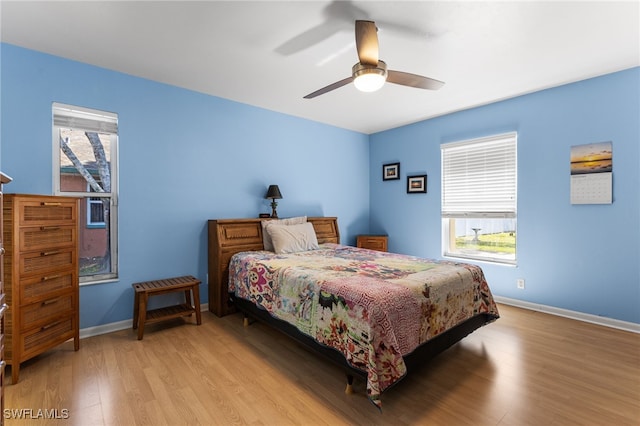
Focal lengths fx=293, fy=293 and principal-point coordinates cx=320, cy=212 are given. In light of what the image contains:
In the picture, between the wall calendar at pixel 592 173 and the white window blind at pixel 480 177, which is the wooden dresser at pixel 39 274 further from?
the wall calendar at pixel 592 173

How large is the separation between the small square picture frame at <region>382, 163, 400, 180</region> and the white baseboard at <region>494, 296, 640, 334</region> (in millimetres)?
2285

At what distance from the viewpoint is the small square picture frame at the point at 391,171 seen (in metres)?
4.87

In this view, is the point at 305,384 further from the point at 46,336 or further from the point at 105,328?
the point at 105,328

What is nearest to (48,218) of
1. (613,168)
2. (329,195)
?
(329,195)

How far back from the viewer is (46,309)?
224 centimetres

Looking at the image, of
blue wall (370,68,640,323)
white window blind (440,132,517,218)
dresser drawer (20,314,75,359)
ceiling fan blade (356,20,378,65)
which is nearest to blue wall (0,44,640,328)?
blue wall (370,68,640,323)

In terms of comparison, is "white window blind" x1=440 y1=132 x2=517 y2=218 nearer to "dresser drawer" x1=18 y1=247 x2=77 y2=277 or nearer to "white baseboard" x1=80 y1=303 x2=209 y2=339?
"white baseboard" x1=80 y1=303 x2=209 y2=339

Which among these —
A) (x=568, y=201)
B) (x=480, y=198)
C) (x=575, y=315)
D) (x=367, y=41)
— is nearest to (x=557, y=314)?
(x=575, y=315)

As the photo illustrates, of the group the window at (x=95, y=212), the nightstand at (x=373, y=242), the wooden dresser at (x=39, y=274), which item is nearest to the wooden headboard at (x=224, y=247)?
the window at (x=95, y=212)

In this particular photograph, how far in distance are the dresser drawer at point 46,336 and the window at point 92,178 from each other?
1.62ft

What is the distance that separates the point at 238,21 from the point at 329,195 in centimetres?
298

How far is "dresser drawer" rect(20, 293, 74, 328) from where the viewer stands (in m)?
2.10

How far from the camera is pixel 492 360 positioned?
2.34 meters

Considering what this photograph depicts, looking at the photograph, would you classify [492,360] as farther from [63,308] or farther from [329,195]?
[63,308]
